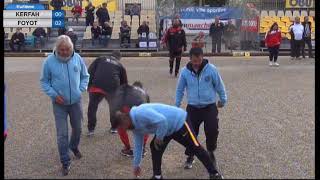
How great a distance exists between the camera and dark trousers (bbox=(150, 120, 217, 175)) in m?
5.92

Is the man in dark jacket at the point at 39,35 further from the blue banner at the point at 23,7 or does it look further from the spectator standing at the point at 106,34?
the spectator standing at the point at 106,34

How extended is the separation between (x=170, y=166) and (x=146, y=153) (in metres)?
0.61

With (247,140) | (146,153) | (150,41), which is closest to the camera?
(146,153)

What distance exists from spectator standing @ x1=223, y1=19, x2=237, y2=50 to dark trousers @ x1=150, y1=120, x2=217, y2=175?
780 inches

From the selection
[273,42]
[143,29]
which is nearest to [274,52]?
[273,42]

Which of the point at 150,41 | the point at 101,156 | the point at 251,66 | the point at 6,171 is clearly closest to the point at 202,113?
the point at 101,156

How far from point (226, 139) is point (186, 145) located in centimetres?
241

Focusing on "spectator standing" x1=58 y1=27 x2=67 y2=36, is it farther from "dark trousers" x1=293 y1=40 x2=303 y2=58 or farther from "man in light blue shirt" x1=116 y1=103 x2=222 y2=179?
"man in light blue shirt" x1=116 y1=103 x2=222 y2=179

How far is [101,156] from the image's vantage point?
7.50m

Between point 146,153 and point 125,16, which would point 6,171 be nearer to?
point 146,153

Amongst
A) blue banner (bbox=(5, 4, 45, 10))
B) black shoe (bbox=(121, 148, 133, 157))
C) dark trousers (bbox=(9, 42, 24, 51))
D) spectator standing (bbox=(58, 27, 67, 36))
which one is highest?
blue banner (bbox=(5, 4, 45, 10))

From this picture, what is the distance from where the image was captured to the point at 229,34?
26156mm

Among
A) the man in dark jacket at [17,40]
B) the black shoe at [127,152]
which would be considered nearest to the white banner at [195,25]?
the man in dark jacket at [17,40]
